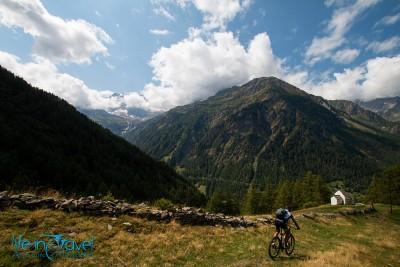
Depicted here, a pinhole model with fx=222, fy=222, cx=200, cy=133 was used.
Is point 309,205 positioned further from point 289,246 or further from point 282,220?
point 282,220

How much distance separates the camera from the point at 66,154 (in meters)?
122

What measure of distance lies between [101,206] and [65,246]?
219 inches

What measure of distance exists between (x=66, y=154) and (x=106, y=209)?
409 ft

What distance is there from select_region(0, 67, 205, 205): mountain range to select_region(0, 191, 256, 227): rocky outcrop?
50722mm

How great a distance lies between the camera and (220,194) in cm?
8938

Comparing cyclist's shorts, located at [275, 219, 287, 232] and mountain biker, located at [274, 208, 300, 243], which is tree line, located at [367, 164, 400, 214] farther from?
cyclist's shorts, located at [275, 219, 287, 232]

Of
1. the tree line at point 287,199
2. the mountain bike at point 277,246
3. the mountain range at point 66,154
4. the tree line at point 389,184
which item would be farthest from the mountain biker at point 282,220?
the tree line at point 287,199

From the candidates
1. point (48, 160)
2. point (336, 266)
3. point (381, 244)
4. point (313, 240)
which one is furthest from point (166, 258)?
point (48, 160)

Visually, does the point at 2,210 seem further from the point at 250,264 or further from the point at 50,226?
the point at 250,264

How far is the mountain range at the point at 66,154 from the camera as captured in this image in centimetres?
9294

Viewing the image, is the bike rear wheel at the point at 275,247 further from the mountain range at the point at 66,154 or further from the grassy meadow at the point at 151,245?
the mountain range at the point at 66,154

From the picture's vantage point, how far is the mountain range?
9294cm

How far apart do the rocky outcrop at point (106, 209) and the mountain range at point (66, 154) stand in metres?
50.7

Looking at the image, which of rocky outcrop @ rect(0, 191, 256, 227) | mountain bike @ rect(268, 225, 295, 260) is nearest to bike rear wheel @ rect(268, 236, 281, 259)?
mountain bike @ rect(268, 225, 295, 260)
